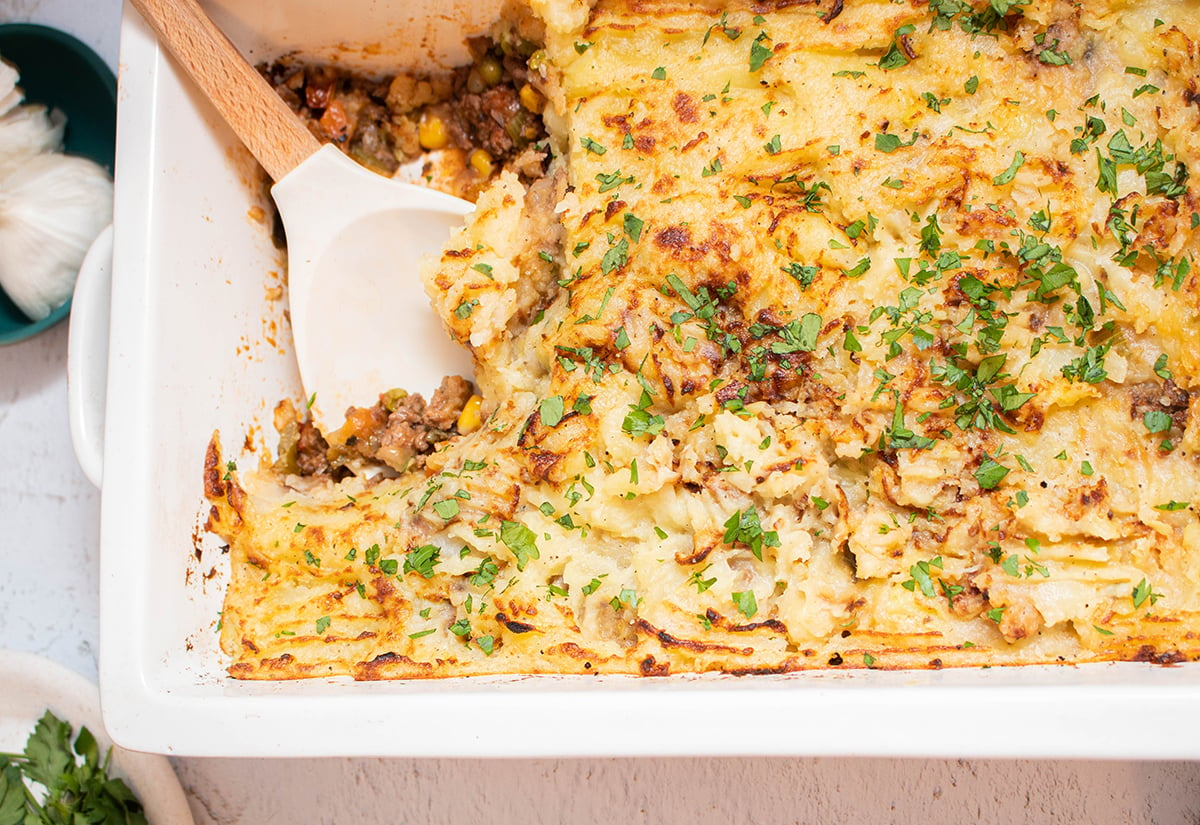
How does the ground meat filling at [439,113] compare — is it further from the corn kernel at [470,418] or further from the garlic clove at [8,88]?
the garlic clove at [8,88]

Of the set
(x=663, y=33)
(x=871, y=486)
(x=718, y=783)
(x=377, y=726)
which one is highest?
(x=663, y=33)

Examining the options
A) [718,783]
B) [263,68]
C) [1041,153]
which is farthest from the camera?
[718,783]

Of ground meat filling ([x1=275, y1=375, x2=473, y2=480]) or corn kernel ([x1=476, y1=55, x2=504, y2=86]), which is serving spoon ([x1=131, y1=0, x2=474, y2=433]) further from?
corn kernel ([x1=476, y1=55, x2=504, y2=86])

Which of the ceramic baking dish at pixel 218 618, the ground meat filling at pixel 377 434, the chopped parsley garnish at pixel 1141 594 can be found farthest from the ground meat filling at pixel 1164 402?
the ground meat filling at pixel 377 434

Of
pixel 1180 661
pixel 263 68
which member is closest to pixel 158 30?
pixel 263 68

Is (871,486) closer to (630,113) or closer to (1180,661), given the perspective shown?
(1180,661)

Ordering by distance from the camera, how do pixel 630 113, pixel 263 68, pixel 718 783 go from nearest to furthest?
pixel 630 113 → pixel 263 68 → pixel 718 783

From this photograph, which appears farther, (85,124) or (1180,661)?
(85,124)

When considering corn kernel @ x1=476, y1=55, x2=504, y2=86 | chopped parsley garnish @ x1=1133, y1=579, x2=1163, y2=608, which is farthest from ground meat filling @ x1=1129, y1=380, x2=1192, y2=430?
corn kernel @ x1=476, y1=55, x2=504, y2=86
